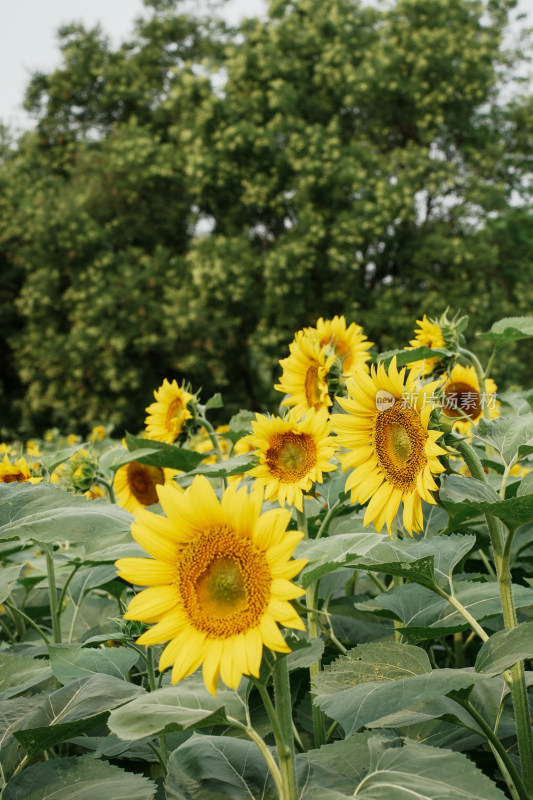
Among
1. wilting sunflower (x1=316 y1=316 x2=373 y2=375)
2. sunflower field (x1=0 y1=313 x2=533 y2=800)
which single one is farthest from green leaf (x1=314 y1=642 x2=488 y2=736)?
wilting sunflower (x1=316 y1=316 x2=373 y2=375)

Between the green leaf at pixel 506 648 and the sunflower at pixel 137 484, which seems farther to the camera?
the sunflower at pixel 137 484

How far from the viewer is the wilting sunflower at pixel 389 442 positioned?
93cm

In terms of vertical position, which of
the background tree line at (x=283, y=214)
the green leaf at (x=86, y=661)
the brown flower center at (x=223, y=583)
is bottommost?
the green leaf at (x=86, y=661)

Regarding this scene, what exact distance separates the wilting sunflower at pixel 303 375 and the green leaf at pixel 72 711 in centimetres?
74

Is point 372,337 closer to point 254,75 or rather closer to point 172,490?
point 254,75

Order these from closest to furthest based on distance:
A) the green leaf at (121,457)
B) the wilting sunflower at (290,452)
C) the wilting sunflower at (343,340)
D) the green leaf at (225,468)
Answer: the green leaf at (225,468) → the wilting sunflower at (290,452) → the green leaf at (121,457) → the wilting sunflower at (343,340)

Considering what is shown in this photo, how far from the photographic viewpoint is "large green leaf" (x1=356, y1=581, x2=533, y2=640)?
879 mm

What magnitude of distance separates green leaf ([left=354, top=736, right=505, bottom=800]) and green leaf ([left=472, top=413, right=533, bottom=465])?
15.3 inches

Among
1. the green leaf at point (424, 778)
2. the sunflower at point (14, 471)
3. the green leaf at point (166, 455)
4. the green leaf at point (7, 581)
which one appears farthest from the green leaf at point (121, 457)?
the green leaf at point (424, 778)

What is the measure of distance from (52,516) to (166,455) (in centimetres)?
66

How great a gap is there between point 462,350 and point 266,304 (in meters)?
10.9

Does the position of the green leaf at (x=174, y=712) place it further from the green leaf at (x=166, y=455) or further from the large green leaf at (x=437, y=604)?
the green leaf at (x=166, y=455)

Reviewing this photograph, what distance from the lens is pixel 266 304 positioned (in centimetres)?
1211

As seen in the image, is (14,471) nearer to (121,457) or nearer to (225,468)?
(121,457)
